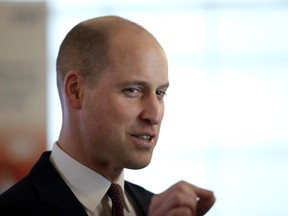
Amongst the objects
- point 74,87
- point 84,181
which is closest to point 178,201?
point 84,181

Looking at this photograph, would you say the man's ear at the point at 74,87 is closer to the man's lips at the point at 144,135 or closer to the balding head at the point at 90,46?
the balding head at the point at 90,46

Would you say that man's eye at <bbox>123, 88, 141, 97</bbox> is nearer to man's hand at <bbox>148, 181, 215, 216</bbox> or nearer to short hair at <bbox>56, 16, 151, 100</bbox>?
short hair at <bbox>56, 16, 151, 100</bbox>

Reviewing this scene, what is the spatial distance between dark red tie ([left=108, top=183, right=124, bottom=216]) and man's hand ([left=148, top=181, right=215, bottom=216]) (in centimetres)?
21

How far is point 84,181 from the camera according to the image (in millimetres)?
1668

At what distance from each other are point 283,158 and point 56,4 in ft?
6.04

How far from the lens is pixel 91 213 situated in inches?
64.4

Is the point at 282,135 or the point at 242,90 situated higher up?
the point at 242,90

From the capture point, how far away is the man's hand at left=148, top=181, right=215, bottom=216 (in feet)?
4.68

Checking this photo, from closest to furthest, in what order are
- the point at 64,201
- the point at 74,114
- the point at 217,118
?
the point at 64,201
the point at 74,114
the point at 217,118

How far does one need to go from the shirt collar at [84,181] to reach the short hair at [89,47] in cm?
23

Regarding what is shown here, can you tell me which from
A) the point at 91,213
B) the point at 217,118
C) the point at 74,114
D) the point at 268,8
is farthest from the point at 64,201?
the point at 268,8

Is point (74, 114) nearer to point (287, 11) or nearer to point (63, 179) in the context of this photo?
point (63, 179)

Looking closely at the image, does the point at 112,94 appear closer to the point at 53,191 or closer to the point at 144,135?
the point at 144,135

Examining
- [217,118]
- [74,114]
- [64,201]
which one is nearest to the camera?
[64,201]
